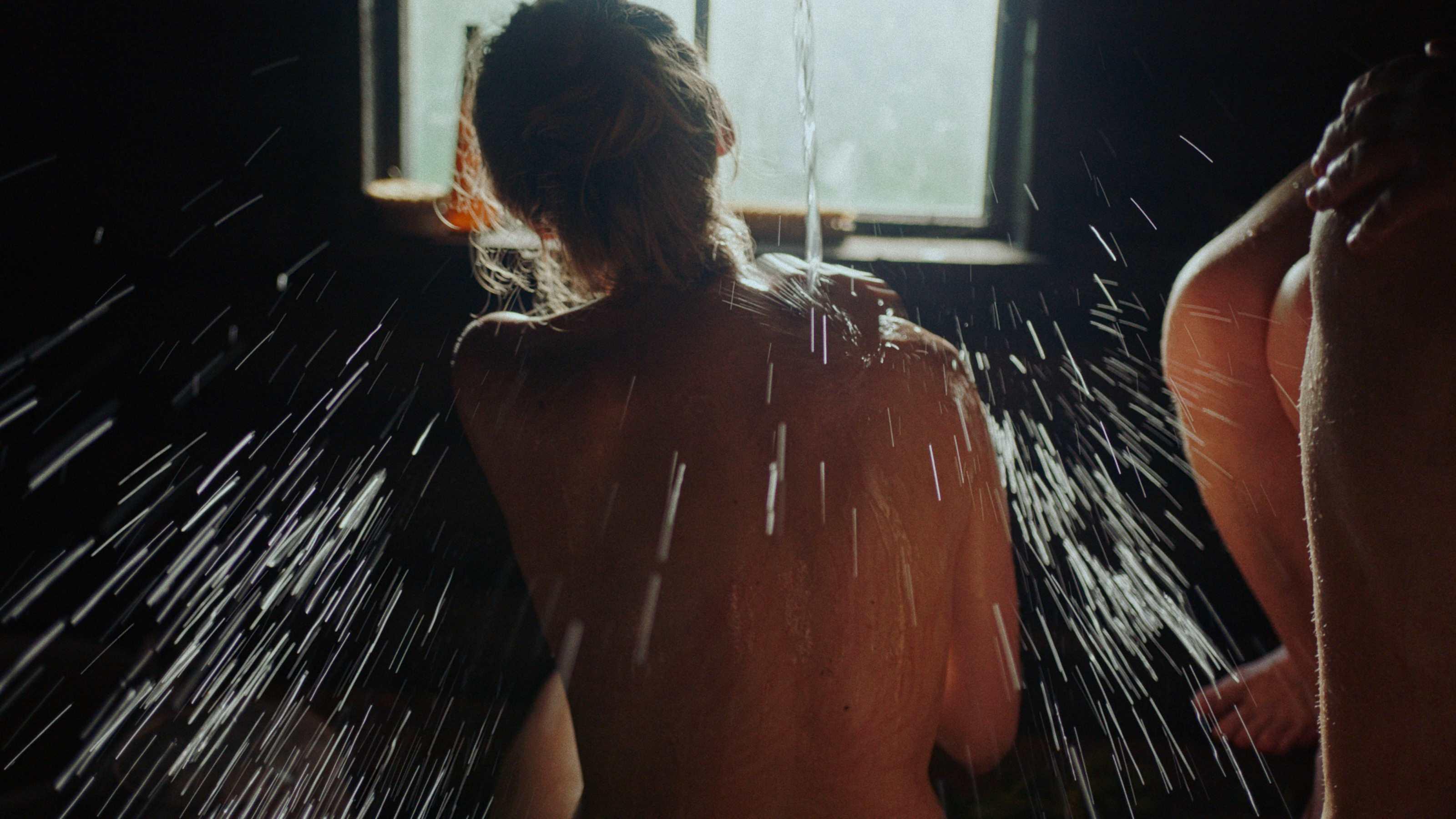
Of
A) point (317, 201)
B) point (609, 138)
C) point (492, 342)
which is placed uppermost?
point (609, 138)

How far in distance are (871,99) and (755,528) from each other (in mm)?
1369

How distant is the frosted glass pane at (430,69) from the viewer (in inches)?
73.5

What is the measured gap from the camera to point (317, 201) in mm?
1795

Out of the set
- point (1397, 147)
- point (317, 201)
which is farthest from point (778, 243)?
point (1397, 147)

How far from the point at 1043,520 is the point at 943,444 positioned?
4.08 ft

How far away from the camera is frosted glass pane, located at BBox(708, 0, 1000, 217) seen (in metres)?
1.69

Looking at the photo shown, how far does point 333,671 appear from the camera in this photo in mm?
1703

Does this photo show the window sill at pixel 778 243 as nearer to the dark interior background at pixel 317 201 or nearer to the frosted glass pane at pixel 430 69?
the dark interior background at pixel 317 201

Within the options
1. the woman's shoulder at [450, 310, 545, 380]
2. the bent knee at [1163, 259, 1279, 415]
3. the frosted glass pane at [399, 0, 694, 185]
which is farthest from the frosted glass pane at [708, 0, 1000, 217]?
the bent knee at [1163, 259, 1279, 415]

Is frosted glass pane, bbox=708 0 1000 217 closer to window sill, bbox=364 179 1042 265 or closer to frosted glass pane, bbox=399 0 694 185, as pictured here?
window sill, bbox=364 179 1042 265

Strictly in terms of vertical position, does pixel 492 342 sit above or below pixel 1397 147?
below

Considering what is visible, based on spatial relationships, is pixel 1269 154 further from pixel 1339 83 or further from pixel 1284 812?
pixel 1284 812

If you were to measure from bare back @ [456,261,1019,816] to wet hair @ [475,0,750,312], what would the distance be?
0.33 ft

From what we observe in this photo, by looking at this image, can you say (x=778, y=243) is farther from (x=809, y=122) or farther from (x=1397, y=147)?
(x=1397, y=147)
